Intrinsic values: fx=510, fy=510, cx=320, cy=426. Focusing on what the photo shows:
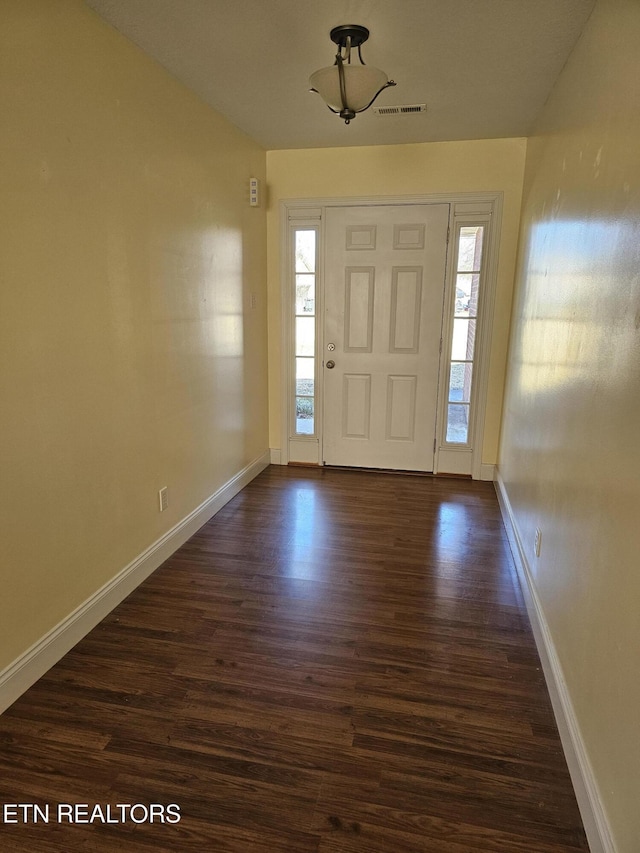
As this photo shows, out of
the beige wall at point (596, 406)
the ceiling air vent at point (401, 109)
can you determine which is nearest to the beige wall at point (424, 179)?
the ceiling air vent at point (401, 109)

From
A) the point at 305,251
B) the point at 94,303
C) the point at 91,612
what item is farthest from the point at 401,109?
the point at 91,612

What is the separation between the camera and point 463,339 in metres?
3.96

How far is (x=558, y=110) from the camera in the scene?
8.12ft

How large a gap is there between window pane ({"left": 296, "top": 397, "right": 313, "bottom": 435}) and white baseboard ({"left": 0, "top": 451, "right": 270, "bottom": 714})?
3.89 feet

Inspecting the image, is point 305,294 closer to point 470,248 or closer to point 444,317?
point 444,317

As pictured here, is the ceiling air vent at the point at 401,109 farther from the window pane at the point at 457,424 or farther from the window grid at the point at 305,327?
the window pane at the point at 457,424

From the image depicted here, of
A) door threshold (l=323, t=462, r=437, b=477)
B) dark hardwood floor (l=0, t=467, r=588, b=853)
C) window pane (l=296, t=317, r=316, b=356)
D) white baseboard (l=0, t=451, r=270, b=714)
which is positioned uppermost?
window pane (l=296, t=317, r=316, b=356)

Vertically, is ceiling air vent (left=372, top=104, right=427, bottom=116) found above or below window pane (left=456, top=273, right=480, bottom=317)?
above

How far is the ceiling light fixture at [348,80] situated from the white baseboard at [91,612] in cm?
226

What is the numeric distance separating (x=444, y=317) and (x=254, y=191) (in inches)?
66.5

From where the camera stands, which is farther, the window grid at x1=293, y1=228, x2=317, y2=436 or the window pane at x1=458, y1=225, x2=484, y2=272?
the window grid at x1=293, y1=228, x2=317, y2=436

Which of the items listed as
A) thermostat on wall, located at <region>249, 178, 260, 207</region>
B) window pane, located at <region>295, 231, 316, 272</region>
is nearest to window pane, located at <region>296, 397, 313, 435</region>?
window pane, located at <region>295, 231, 316, 272</region>

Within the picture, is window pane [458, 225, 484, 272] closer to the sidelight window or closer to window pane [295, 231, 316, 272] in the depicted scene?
the sidelight window

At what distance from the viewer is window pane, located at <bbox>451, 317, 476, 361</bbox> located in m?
3.93
